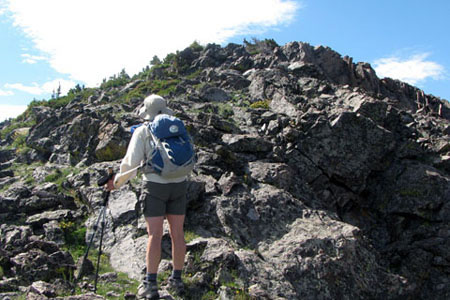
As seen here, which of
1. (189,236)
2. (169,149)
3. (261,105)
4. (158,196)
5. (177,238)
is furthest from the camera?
(261,105)

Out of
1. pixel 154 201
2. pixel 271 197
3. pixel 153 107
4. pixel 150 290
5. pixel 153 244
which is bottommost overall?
pixel 150 290

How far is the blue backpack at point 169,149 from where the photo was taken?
514cm

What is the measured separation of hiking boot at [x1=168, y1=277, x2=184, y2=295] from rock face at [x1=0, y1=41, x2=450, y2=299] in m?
0.33

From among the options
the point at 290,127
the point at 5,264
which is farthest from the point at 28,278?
the point at 290,127

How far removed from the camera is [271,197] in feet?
32.1

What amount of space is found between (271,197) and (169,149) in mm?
5222

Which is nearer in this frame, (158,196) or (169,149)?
(169,149)

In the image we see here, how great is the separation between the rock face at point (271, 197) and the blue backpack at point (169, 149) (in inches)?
85.3

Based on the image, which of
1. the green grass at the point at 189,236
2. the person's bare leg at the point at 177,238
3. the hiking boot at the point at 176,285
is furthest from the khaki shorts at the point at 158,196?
the green grass at the point at 189,236

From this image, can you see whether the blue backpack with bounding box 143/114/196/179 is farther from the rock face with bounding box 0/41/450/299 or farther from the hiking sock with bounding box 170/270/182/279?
the rock face with bounding box 0/41/450/299

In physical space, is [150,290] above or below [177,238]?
below

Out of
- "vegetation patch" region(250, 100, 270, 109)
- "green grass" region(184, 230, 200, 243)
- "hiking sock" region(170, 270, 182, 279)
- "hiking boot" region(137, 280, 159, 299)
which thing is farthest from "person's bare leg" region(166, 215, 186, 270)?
"vegetation patch" region(250, 100, 270, 109)

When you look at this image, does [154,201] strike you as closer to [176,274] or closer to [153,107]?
[176,274]

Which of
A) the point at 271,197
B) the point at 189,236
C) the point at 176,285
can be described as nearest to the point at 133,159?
the point at 176,285
